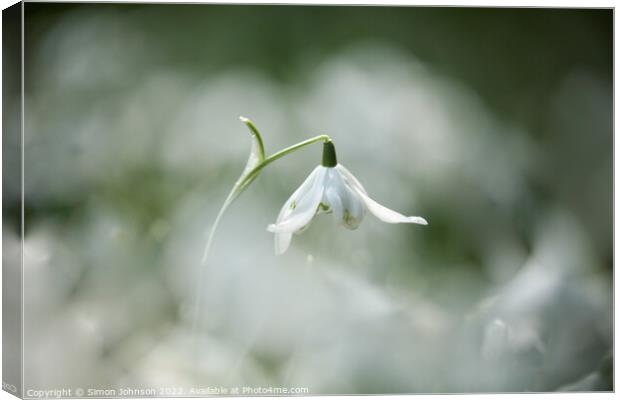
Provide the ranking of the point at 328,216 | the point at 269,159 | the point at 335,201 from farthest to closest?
1. the point at 328,216
2. the point at 269,159
3. the point at 335,201

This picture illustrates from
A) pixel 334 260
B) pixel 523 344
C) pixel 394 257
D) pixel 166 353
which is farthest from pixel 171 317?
pixel 523 344

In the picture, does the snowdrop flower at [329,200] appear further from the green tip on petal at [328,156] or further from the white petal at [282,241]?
the white petal at [282,241]

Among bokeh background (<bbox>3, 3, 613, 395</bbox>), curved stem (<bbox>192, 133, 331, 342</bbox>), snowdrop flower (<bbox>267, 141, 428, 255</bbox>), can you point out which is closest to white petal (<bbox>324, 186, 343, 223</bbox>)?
snowdrop flower (<bbox>267, 141, 428, 255</bbox>)

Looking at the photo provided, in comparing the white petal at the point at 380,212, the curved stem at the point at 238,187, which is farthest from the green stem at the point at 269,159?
the white petal at the point at 380,212

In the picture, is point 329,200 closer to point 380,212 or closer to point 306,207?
point 306,207

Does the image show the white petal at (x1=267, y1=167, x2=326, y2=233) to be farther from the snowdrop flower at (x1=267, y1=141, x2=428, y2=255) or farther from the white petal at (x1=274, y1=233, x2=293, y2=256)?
the white petal at (x1=274, y1=233, x2=293, y2=256)

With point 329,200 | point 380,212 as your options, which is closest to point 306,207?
point 329,200
